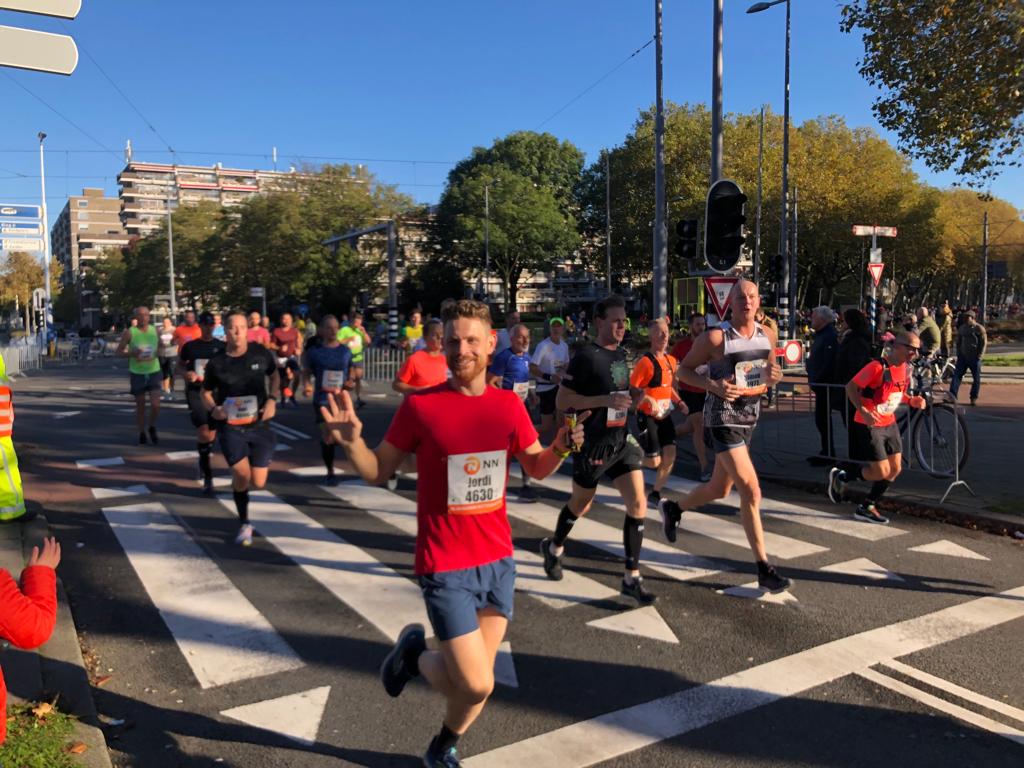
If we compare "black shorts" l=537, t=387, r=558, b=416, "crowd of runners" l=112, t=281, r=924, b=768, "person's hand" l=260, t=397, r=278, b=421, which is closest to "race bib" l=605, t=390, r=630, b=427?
"crowd of runners" l=112, t=281, r=924, b=768

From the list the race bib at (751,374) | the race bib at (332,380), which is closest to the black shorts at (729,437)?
the race bib at (751,374)

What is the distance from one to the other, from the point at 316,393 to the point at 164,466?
9.09 feet

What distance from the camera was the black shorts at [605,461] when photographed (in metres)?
5.41

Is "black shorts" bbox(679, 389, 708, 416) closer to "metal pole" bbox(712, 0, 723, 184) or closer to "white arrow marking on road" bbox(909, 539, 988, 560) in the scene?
"white arrow marking on road" bbox(909, 539, 988, 560)

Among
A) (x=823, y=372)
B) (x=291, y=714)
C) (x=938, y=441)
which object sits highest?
(x=823, y=372)

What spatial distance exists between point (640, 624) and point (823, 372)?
660 cm

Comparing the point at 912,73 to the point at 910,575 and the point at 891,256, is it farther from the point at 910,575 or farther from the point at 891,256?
the point at 891,256

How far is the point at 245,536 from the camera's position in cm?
677

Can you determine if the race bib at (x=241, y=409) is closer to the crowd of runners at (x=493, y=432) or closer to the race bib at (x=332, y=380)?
the crowd of runners at (x=493, y=432)

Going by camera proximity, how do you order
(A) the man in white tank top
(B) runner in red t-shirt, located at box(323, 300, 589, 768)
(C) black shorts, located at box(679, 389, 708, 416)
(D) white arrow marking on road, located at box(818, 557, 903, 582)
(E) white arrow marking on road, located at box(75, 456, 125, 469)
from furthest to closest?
(E) white arrow marking on road, located at box(75, 456, 125, 469), (C) black shorts, located at box(679, 389, 708, 416), (D) white arrow marking on road, located at box(818, 557, 903, 582), (A) the man in white tank top, (B) runner in red t-shirt, located at box(323, 300, 589, 768)

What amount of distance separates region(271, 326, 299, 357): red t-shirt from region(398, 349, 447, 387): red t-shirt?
6.96 meters

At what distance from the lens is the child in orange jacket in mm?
2354

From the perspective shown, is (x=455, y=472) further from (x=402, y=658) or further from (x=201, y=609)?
(x=201, y=609)

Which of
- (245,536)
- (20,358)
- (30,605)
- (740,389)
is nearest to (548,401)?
(245,536)
